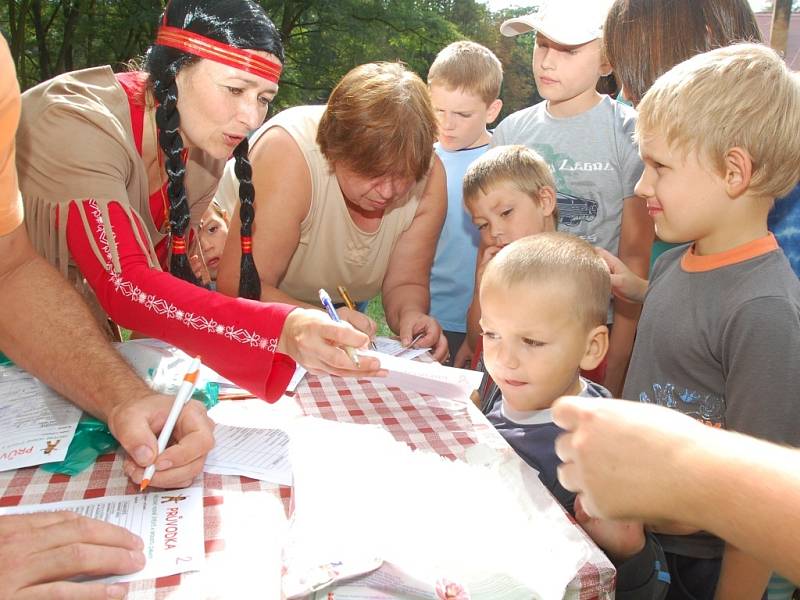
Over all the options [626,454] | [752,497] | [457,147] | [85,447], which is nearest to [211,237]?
[457,147]

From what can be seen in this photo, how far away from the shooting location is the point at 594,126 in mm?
2842

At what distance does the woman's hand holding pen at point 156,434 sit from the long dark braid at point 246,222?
1.03 meters

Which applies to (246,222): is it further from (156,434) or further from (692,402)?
(692,402)

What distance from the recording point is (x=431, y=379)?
1660 millimetres

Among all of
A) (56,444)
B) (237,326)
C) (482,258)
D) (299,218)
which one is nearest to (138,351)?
(237,326)

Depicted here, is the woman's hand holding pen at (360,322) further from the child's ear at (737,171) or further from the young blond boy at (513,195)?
the child's ear at (737,171)

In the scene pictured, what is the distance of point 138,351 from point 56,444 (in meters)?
0.45

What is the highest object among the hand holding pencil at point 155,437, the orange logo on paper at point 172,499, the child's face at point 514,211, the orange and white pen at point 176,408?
the child's face at point 514,211

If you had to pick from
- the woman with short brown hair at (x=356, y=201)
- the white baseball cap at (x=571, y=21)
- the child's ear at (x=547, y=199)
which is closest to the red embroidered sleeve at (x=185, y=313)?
the woman with short brown hair at (x=356, y=201)

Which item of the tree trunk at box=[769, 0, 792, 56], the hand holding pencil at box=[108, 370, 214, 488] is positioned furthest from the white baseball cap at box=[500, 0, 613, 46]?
the tree trunk at box=[769, 0, 792, 56]

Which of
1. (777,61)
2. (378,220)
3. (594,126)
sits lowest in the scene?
(378,220)

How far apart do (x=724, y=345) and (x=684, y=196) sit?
Answer: 14.8 inches

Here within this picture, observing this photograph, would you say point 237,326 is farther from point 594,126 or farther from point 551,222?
point 594,126

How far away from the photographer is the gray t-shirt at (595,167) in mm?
2766
